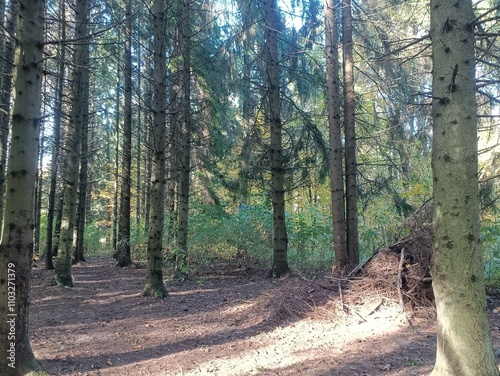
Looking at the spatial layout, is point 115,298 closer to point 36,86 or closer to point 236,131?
point 36,86

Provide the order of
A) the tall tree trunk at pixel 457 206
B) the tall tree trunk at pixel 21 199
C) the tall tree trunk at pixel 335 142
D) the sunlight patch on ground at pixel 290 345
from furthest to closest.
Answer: the tall tree trunk at pixel 335 142, the sunlight patch on ground at pixel 290 345, the tall tree trunk at pixel 21 199, the tall tree trunk at pixel 457 206

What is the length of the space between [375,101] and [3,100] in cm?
921

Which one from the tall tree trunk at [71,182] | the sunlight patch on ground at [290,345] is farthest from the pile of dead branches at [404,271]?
the tall tree trunk at [71,182]

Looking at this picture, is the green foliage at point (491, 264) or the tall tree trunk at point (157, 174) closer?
the green foliage at point (491, 264)

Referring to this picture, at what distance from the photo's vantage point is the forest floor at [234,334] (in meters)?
4.13

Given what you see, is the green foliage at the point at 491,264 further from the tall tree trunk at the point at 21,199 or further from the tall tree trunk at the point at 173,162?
the tall tree trunk at the point at 173,162

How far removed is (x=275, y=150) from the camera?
9594 millimetres

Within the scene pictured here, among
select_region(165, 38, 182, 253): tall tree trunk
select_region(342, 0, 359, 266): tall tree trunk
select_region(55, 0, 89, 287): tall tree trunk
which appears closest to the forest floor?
select_region(55, 0, 89, 287): tall tree trunk

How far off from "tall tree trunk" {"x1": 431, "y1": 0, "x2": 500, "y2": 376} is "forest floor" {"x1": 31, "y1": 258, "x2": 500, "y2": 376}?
1.15m

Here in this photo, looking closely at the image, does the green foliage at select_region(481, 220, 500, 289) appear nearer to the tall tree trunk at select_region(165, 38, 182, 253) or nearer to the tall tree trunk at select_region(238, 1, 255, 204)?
the tall tree trunk at select_region(238, 1, 255, 204)

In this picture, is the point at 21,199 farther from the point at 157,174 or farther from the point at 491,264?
the point at 491,264

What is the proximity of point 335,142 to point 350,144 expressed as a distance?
2.03 ft

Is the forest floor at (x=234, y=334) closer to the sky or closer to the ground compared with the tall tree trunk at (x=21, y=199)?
closer to the ground

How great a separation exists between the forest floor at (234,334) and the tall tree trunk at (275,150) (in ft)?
4.03
